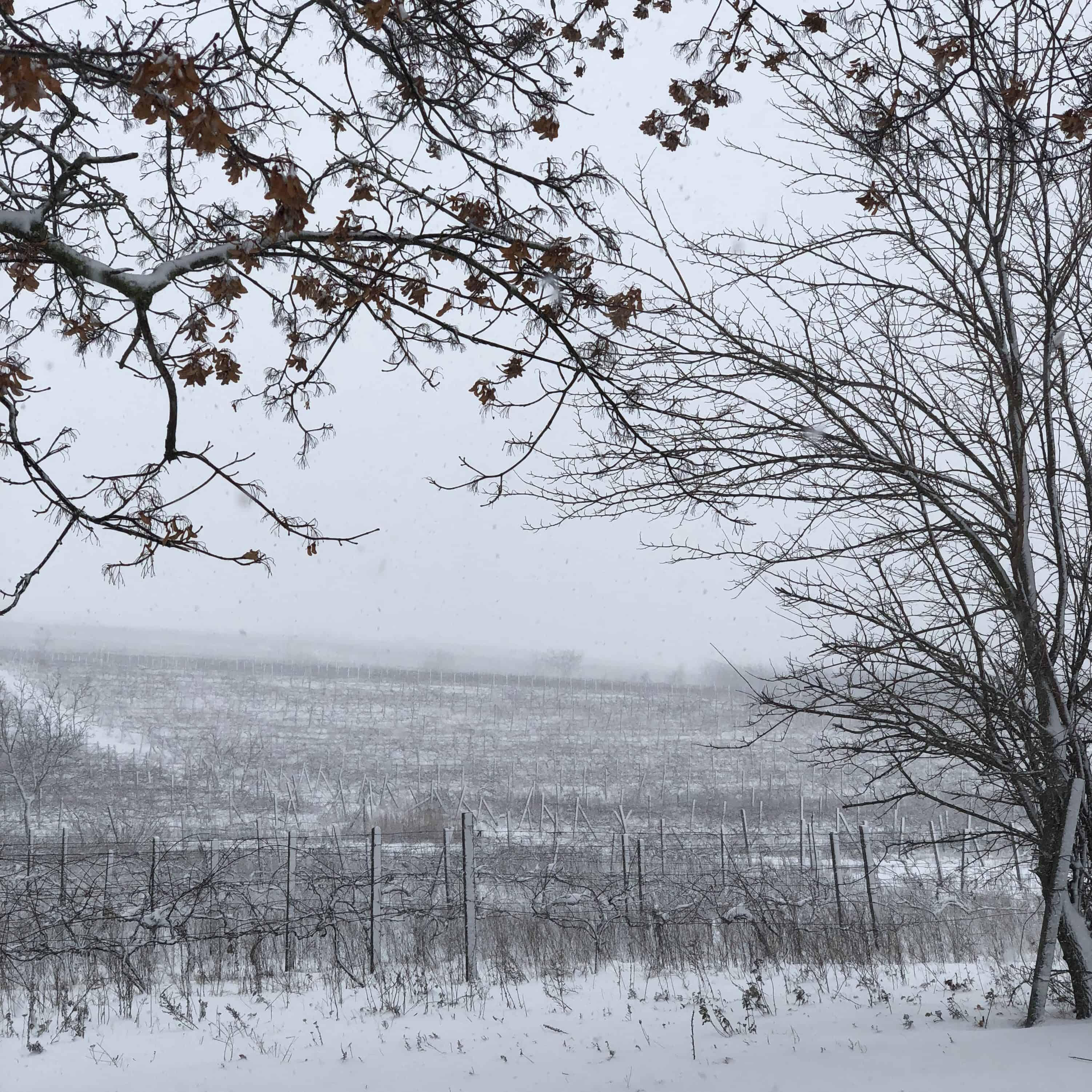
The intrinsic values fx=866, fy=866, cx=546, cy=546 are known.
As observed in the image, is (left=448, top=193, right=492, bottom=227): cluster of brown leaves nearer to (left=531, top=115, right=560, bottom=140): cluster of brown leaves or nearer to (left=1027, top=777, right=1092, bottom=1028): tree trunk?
(left=531, top=115, right=560, bottom=140): cluster of brown leaves

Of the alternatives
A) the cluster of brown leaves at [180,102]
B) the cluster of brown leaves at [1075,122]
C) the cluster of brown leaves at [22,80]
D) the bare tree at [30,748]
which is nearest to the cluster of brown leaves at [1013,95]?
the cluster of brown leaves at [1075,122]

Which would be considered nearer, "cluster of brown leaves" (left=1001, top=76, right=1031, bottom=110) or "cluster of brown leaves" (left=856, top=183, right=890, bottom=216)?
"cluster of brown leaves" (left=1001, top=76, right=1031, bottom=110)

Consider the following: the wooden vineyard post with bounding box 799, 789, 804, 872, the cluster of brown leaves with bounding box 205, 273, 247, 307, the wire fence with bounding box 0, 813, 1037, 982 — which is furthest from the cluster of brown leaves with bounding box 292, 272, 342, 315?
the wooden vineyard post with bounding box 799, 789, 804, 872

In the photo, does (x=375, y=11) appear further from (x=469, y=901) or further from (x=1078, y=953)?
(x=469, y=901)

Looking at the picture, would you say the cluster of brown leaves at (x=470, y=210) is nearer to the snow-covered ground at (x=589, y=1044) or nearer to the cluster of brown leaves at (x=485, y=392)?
the cluster of brown leaves at (x=485, y=392)

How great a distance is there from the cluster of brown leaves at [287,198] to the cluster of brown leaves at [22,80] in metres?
0.52

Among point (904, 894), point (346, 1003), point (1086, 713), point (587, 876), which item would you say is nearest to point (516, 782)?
point (904, 894)

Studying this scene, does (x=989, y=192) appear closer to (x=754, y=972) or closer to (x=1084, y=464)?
(x=1084, y=464)

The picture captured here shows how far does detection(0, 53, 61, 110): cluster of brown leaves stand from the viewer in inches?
69.6

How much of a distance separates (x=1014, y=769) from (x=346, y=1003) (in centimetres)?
566

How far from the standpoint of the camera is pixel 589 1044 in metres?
5.73

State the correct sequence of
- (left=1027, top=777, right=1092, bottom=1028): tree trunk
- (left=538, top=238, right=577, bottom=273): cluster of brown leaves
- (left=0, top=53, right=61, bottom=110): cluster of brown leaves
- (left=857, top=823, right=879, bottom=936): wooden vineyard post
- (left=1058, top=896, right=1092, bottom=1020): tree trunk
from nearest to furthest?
(left=0, top=53, right=61, bottom=110): cluster of brown leaves < (left=538, top=238, right=577, bottom=273): cluster of brown leaves < (left=1027, top=777, right=1092, bottom=1028): tree trunk < (left=1058, top=896, right=1092, bottom=1020): tree trunk < (left=857, top=823, right=879, bottom=936): wooden vineyard post

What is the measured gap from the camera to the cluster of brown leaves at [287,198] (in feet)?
7.22

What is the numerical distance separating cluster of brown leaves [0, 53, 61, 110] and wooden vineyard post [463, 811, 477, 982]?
7800 mm
